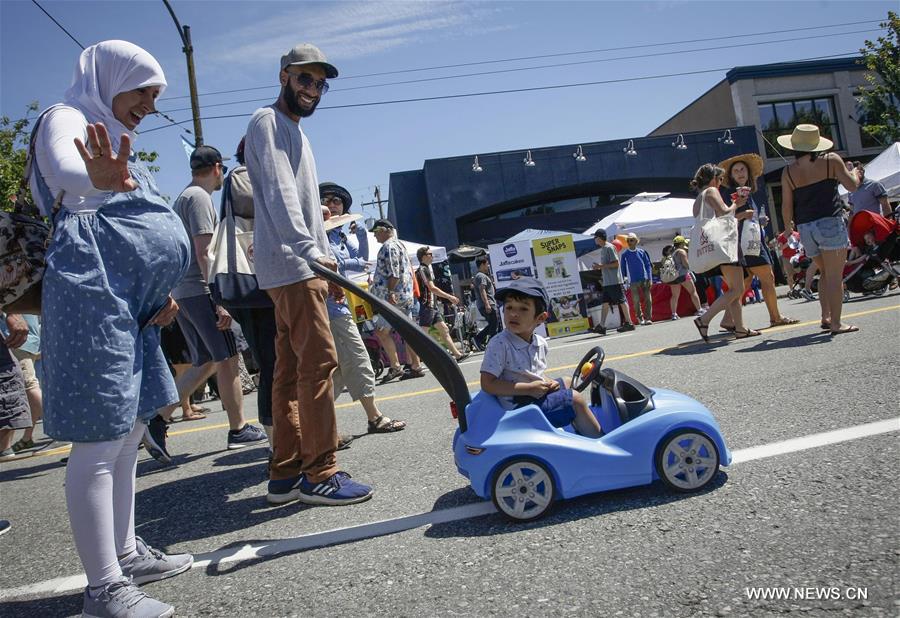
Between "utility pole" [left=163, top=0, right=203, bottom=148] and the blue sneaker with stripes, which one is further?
"utility pole" [left=163, top=0, right=203, bottom=148]

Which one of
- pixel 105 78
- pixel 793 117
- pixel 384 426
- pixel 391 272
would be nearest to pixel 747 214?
pixel 391 272

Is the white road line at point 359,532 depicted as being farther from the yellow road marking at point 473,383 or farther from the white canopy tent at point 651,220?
the white canopy tent at point 651,220

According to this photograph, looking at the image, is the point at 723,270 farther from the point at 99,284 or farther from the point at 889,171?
the point at 889,171

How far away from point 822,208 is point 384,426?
455 centimetres

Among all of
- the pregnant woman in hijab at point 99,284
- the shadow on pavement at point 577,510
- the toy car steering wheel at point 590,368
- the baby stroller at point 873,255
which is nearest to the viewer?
the pregnant woman in hijab at point 99,284

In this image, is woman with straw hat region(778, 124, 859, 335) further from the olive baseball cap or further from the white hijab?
the white hijab

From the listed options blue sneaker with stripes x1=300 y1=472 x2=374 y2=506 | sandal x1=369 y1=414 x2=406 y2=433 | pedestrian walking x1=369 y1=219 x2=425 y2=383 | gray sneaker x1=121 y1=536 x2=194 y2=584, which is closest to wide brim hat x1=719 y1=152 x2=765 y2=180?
pedestrian walking x1=369 y1=219 x2=425 y2=383

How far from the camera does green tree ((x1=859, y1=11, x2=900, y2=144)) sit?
24.7m

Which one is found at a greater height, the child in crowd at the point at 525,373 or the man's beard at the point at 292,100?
the man's beard at the point at 292,100

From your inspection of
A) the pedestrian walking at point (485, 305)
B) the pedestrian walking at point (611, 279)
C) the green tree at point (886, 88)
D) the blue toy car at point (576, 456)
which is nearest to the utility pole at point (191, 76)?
the pedestrian walking at point (485, 305)

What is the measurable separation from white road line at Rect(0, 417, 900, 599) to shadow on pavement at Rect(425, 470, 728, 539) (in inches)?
3.7

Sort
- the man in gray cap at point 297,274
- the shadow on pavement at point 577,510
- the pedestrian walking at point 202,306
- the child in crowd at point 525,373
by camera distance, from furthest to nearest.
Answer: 1. the pedestrian walking at point 202,306
2. the man in gray cap at point 297,274
3. the child in crowd at point 525,373
4. the shadow on pavement at point 577,510

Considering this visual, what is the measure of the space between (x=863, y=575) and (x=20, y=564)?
3191mm

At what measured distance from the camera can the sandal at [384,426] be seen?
476cm
